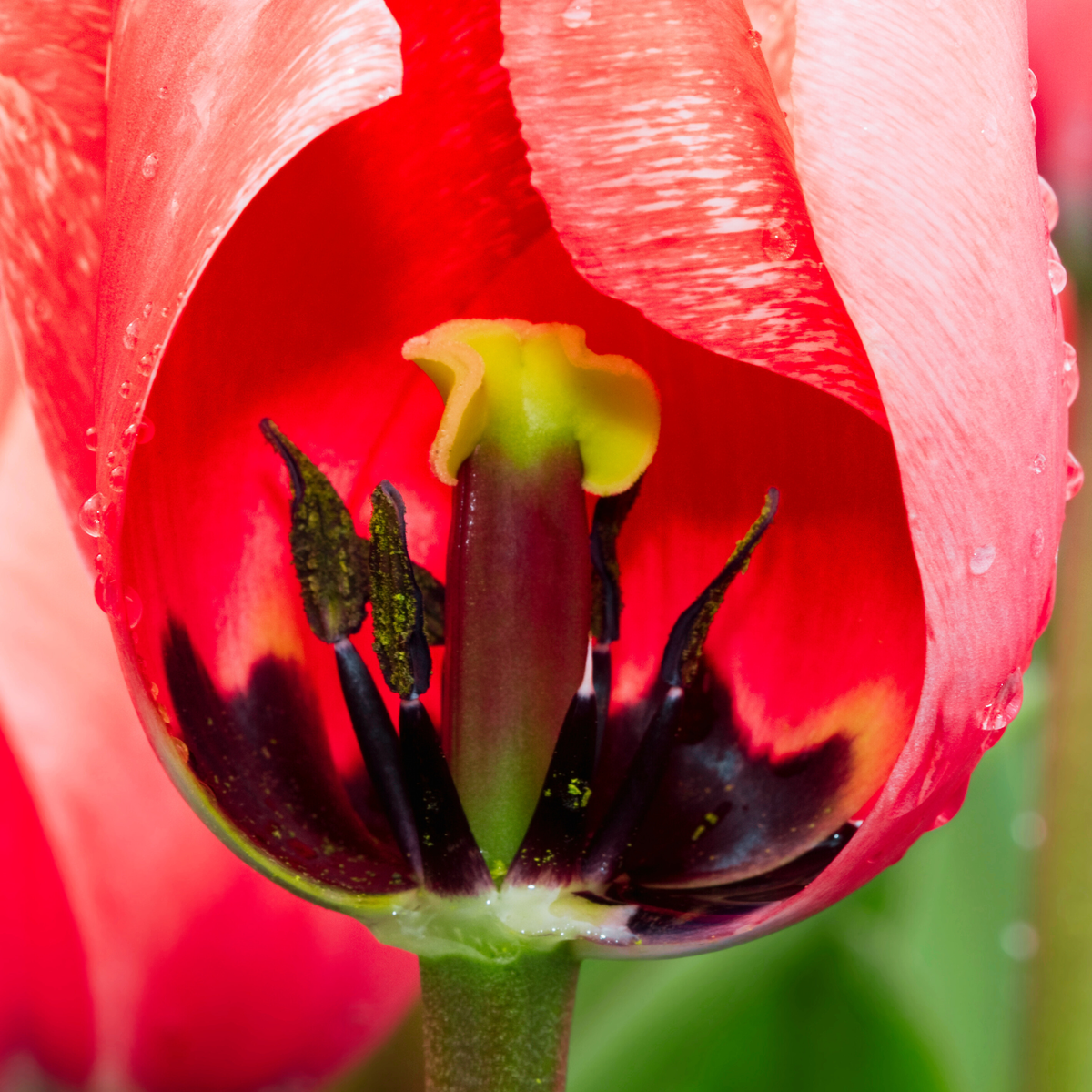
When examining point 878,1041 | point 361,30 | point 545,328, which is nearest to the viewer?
point 361,30

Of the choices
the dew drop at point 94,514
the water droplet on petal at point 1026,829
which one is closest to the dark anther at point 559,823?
the dew drop at point 94,514

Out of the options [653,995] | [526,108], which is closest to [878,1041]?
[653,995]

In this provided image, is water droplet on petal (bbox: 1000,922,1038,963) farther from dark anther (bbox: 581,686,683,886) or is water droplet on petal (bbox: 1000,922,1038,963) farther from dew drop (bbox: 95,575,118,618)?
dew drop (bbox: 95,575,118,618)

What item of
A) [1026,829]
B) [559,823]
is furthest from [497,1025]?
[1026,829]

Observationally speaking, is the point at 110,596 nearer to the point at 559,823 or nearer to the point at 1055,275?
the point at 559,823

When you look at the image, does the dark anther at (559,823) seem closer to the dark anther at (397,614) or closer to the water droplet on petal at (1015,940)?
the dark anther at (397,614)

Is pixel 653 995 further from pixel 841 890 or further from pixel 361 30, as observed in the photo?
pixel 361 30
